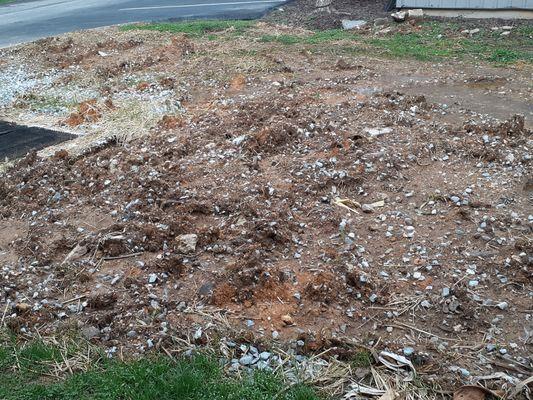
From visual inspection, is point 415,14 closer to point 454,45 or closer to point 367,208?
point 454,45

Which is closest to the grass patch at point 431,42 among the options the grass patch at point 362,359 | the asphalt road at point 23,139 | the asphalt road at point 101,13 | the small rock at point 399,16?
the small rock at point 399,16

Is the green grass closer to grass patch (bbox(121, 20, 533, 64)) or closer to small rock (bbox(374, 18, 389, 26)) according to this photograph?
grass patch (bbox(121, 20, 533, 64))

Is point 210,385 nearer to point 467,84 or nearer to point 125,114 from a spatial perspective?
point 125,114

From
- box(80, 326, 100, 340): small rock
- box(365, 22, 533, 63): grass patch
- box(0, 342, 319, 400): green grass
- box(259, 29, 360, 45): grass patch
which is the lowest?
box(0, 342, 319, 400): green grass

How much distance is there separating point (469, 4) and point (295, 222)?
7942mm

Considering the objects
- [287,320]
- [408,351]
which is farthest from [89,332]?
[408,351]

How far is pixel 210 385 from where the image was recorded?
3053 mm

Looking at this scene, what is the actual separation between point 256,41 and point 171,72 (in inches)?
78.5

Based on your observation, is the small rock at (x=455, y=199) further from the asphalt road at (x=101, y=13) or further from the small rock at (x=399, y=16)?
the asphalt road at (x=101, y=13)

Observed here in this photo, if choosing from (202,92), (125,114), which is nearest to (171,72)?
(202,92)

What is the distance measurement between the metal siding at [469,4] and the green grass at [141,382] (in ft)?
30.8

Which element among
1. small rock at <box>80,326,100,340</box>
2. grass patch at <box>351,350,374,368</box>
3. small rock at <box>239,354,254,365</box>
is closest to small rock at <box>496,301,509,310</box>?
grass patch at <box>351,350,374,368</box>

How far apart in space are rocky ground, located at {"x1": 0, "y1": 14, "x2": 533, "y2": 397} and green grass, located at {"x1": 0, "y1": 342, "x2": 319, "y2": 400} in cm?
17

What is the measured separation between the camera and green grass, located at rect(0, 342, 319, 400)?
9.87 feet
